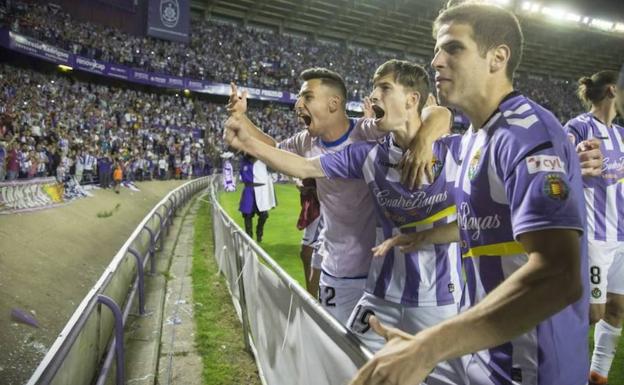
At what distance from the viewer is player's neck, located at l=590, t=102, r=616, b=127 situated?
3.34 m

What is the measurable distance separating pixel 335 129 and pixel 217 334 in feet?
8.45

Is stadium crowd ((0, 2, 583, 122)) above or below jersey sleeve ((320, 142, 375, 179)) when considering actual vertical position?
→ above

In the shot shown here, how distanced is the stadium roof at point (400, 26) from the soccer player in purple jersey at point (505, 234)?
42574 mm

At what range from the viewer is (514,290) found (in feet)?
3.25

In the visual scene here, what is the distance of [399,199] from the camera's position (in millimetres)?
2516

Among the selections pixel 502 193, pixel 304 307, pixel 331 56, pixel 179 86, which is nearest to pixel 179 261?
pixel 304 307

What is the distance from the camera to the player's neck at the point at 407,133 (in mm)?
2605

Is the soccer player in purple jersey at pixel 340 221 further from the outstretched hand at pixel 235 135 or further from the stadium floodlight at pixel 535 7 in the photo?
the stadium floodlight at pixel 535 7

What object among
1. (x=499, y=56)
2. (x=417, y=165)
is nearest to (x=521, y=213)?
(x=499, y=56)

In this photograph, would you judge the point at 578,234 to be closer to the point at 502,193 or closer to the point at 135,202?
the point at 502,193

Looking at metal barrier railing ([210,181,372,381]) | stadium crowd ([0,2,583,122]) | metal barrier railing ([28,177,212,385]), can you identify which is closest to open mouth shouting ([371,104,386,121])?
metal barrier railing ([210,181,372,381])

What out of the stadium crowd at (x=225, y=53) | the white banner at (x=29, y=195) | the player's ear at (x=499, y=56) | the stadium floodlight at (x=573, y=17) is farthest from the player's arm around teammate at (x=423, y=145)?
the stadium floodlight at (x=573, y=17)

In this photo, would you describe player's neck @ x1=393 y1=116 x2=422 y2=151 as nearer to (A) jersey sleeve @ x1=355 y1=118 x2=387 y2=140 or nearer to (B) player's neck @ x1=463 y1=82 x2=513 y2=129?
(A) jersey sleeve @ x1=355 y1=118 x2=387 y2=140

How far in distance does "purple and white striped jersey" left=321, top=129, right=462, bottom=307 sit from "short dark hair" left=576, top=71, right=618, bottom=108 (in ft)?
5.32
